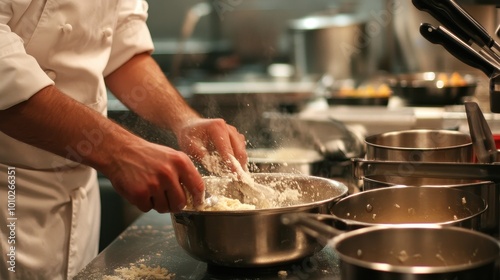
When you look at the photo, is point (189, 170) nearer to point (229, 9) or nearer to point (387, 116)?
point (387, 116)

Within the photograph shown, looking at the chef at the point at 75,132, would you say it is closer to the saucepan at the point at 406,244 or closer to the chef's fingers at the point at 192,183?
the chef's fingers at the point at 192,183

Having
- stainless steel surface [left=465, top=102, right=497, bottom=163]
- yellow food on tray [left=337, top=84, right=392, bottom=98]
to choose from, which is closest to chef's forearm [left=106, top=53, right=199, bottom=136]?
stainless steel surface [left=465, top=102, right=497, bottom=163]

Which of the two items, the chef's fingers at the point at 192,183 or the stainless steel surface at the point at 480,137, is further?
the stainless steel surface at the point at 480,137

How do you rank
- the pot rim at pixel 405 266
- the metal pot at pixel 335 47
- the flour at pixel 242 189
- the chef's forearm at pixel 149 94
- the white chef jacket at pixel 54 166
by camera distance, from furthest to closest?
the metal pot at pixel 335 47 < the chef's forearm at pixel 149 94 < the white chef jacket at pixel 54 166 < the flour at pixel 242 189 < the pot rim at pixel 405 266

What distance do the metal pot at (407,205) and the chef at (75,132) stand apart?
293 mm

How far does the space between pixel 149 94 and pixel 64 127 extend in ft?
1.67

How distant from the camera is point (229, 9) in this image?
5539mm

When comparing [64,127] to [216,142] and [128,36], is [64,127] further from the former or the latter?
[128,36]

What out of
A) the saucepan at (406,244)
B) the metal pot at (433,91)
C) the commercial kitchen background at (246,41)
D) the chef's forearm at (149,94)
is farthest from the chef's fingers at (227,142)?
the commercial kitchen background at (246,41)

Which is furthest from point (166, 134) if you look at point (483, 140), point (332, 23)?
point (332, 23)

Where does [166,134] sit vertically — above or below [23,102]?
below

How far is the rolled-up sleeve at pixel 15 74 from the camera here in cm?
141

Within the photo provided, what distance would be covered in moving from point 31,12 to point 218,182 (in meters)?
0.59

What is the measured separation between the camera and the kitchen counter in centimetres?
139
